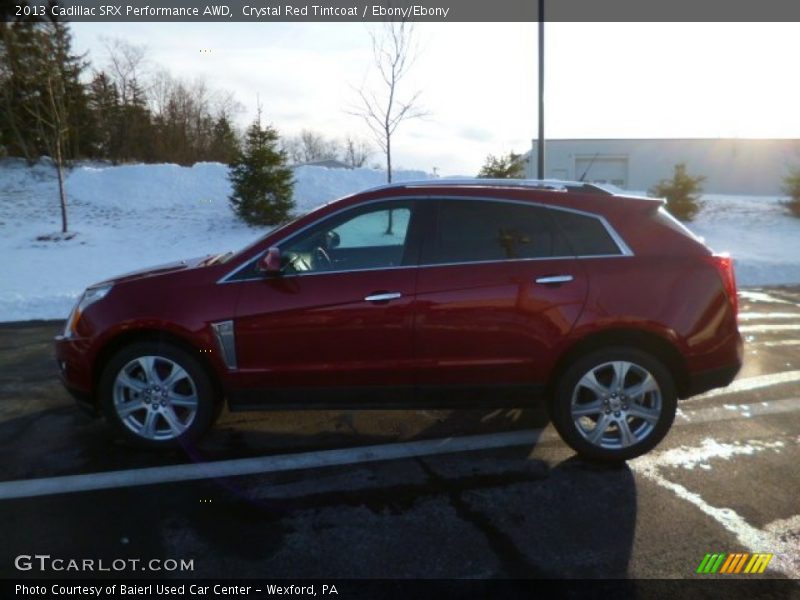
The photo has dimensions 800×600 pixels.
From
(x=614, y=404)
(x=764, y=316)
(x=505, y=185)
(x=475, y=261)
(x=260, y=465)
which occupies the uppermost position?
(x=505, y=185)

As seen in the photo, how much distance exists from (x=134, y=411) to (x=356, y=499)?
1.69 m

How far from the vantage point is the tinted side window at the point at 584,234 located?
150 inches

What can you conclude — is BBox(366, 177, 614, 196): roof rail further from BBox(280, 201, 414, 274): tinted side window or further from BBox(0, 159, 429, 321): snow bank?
BBox(0, 159, 429, 321): snow bank

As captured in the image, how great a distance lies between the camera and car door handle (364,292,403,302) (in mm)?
3736

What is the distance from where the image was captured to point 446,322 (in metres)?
3.75

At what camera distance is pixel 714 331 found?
3781 millimetres

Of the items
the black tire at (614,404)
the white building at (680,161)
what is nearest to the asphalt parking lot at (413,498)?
the black tire at (614,404)

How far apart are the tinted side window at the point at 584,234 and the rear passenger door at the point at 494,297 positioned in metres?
0.04

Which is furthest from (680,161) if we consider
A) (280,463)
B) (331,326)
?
(280,463)

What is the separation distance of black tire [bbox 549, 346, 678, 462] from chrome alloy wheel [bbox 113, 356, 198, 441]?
246 centimetres

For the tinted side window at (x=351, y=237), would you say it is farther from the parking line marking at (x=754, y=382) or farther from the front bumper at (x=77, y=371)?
the parking line marking at (x=754, y=382)

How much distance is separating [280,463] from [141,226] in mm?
15578

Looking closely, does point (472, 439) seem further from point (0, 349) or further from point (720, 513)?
point (0, 349)

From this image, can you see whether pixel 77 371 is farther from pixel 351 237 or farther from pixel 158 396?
pixel 351 237
